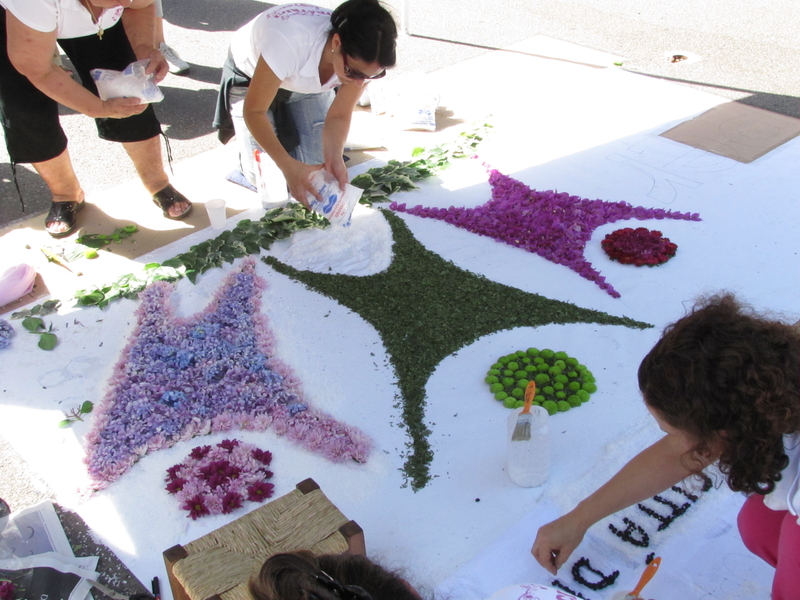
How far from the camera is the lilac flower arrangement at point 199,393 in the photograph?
221 cm

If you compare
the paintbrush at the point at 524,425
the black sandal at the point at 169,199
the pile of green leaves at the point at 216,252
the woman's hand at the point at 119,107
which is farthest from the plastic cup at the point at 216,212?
the paintbrush at the point at 524,425

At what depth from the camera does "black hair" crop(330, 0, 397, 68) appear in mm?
2320

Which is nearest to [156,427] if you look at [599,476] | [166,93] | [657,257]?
[599,476]

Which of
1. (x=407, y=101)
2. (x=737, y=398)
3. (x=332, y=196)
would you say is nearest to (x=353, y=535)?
(x=737, y=398)

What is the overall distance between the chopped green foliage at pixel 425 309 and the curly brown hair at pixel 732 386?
3.55ft

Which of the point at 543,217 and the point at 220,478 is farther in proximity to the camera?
the point at 543,217

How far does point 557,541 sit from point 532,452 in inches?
14.9

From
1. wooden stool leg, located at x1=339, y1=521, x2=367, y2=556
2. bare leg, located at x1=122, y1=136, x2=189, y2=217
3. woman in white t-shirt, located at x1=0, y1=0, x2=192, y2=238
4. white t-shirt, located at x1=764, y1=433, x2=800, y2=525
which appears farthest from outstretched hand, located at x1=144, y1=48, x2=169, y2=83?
white t-shirt, located at x1=764, y1=433, x2=800, y2=525

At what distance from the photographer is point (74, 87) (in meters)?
2.73

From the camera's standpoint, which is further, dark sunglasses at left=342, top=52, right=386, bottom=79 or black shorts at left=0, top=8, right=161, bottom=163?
black shorts at left=0, top=8, right=161, bottom=163

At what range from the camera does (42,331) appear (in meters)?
2.72

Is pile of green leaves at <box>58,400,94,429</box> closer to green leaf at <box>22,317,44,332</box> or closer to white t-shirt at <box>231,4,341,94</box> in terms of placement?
green leaf at <box>22,317,44,332</box>

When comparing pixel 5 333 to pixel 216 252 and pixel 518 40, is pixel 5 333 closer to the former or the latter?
pixel 216 252

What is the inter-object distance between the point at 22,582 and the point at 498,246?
2.22 metres
